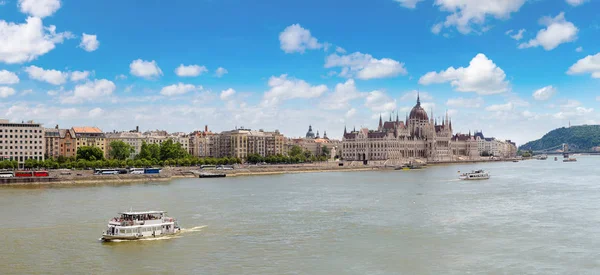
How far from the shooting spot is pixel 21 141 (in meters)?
83.1

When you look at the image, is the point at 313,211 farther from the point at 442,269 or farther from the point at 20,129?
Answer: the point at 20,129

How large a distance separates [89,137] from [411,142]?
85825 millimetres

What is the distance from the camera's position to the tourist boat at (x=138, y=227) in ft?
85.8

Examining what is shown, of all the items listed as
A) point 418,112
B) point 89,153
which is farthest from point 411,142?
point 89,153

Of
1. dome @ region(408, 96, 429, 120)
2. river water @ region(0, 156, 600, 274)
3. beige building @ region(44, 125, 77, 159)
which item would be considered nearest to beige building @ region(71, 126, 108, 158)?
beige building @ region(44, 125, 77, 159)

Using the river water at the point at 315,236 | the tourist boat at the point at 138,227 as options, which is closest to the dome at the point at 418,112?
the river water at the point at 315,236

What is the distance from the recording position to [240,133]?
409 feet

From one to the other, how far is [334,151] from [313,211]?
13779 centimetres

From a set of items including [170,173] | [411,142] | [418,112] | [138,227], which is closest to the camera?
[138,227]

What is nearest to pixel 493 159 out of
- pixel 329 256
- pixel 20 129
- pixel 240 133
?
pixel 240 133

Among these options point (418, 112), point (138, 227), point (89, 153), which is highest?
point (418, 112)

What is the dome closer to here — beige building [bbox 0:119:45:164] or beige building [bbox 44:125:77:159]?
beige building [bbox 44:125:77:159]

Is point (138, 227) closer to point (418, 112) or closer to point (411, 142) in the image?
point (411, 142)

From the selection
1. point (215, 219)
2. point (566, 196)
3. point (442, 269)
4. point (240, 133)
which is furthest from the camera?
point (240, 133)
